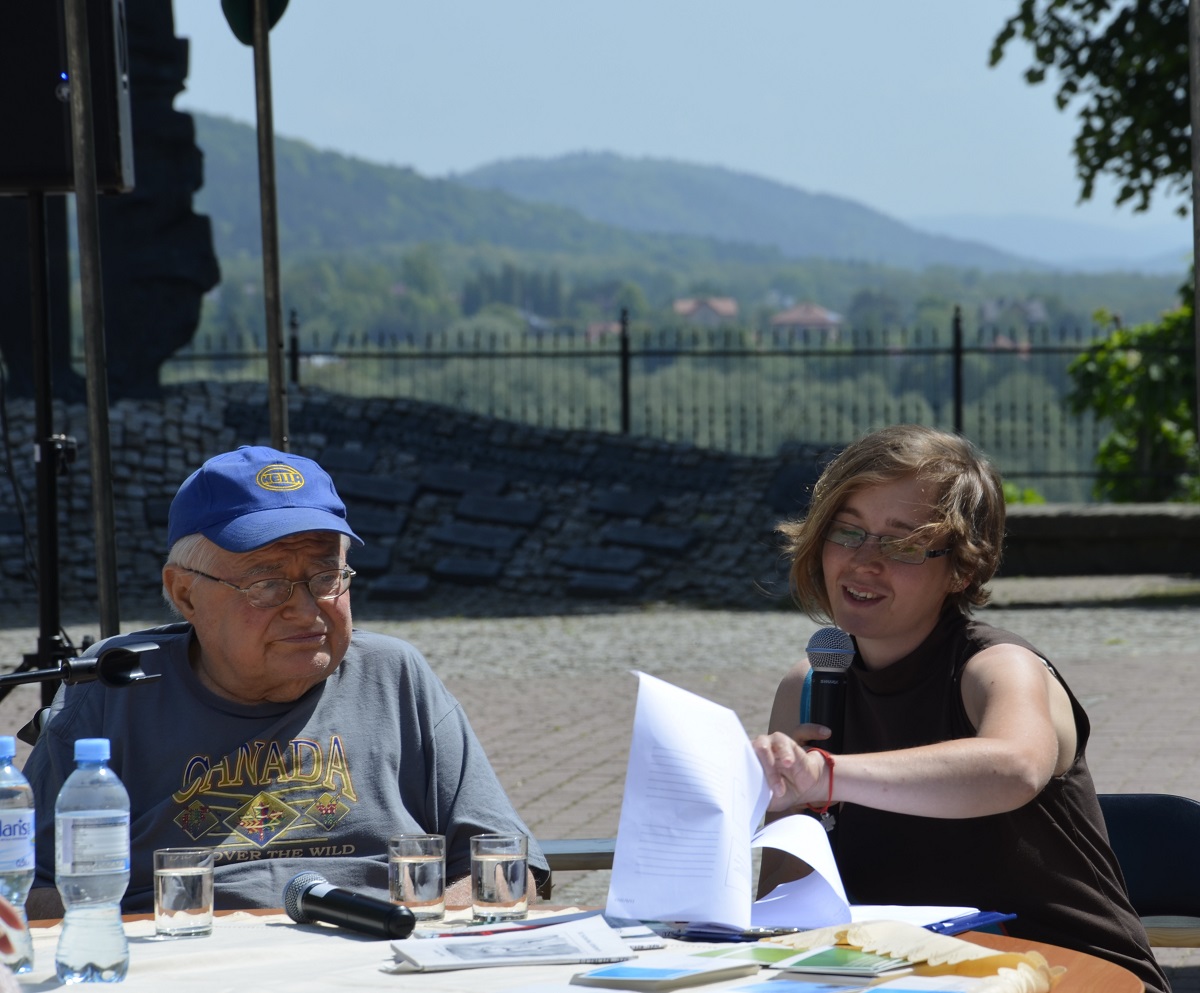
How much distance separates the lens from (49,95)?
4.34 m

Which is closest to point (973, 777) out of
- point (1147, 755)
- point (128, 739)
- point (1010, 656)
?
point (1010, 656)

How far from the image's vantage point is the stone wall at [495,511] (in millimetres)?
13742

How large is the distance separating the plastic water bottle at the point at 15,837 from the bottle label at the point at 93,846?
0.16 ft

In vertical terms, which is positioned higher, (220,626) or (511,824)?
(220,626)

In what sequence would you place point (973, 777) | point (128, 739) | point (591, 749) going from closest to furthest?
1. point (973, 777)
2. point (128, 739)
3. point (591, 749)

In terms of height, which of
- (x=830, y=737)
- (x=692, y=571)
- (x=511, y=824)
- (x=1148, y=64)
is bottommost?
(x=692, y=571)

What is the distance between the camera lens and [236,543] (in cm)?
294

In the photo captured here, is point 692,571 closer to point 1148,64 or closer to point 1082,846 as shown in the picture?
point 1148,64

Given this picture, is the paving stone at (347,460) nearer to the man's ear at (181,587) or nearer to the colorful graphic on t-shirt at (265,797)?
the man's ear at (181,587)

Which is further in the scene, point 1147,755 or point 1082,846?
A: point 1147,755

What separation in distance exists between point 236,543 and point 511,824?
70cm

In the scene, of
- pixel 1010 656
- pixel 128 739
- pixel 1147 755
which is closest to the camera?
pixel 1010 656

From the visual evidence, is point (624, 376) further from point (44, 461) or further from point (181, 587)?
point (181, 587)

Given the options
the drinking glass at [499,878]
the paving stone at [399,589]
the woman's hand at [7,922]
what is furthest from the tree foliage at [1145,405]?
the woman's hand at [7,922]
